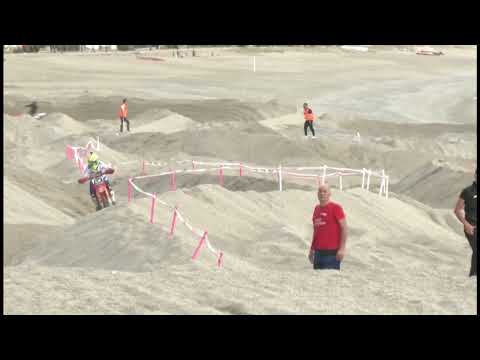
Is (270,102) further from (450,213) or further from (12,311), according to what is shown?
(12,311)

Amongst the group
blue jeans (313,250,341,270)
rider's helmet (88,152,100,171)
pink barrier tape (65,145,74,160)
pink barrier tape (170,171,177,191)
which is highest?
blue jeans (313,250,341,270)

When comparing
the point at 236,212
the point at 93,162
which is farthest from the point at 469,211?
the point at 93,162

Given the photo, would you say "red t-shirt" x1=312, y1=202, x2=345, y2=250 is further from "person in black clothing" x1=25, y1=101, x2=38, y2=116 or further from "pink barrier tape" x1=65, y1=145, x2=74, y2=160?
"person in black clothing" x1=25, y1=101, x2=38, y2=116

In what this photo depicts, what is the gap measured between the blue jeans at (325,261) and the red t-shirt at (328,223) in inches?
8.5

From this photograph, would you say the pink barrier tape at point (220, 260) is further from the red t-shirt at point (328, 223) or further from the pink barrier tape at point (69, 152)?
the pink barrier tape at point (69, 152)

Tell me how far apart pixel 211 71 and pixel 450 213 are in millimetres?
51637

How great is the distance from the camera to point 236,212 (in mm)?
15930

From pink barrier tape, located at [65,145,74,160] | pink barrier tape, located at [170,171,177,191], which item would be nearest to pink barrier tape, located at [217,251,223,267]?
pink barrier tape, located at [170,171,177,191]

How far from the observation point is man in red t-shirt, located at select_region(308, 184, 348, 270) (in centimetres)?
1038

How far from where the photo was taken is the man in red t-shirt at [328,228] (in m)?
10.4

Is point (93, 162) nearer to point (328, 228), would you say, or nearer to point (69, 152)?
point (328, 228)

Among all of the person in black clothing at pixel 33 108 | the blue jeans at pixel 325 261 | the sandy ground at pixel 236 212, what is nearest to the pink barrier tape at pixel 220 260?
the sandy ground at pixel 236 212

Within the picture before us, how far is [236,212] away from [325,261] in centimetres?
516

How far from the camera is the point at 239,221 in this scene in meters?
15.6
